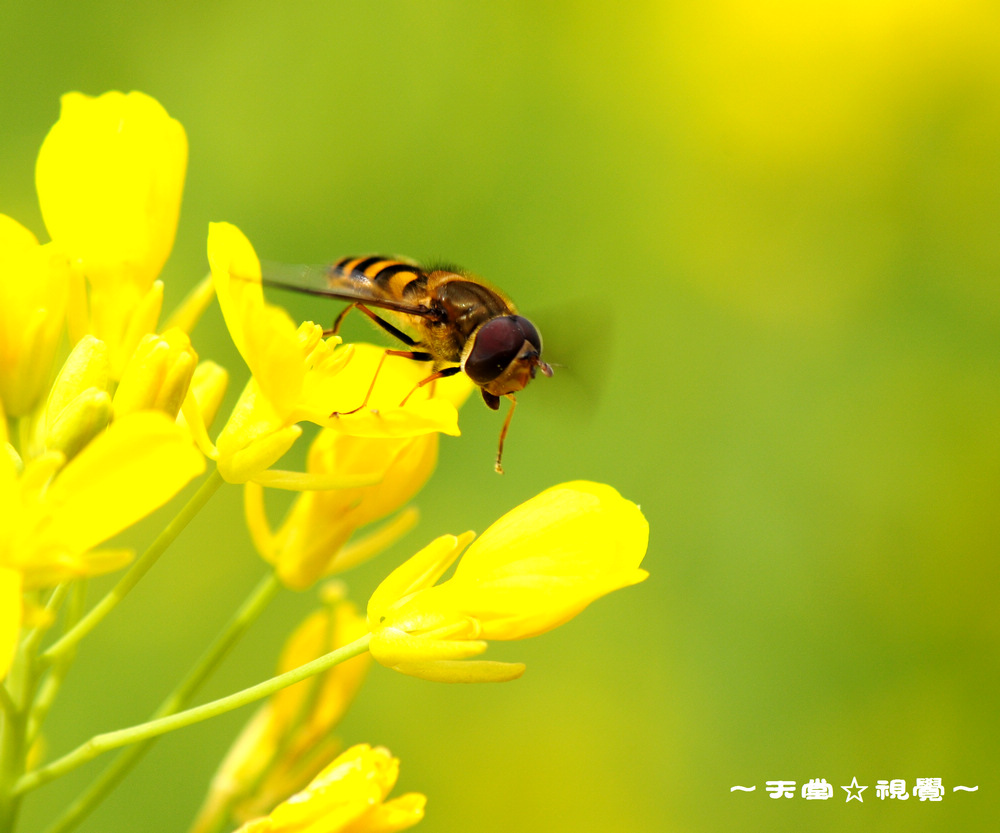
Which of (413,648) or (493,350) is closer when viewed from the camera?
(413,648)

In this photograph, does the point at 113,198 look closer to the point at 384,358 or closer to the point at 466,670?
the point at 384,358

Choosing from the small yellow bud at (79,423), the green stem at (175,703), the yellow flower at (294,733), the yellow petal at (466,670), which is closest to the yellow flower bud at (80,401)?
the small yellow bud at (79,423)

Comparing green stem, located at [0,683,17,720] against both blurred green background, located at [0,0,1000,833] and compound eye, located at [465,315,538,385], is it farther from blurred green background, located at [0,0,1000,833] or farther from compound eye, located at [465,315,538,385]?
blurred green background, located at [0,0,1000,833]

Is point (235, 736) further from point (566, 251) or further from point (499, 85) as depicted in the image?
point (499, 85)

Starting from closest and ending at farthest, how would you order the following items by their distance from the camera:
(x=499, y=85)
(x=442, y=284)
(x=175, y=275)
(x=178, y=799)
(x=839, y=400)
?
(x=442, y=284) < (x=178, y=799) < (x=839, y=400) < (x=175, y=275) < (x=499, y=85)

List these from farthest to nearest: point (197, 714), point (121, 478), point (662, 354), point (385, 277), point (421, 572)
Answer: point (662, 354)
point (385, 277)
point (421, 572)
point (197, 714)
point (121, 478)

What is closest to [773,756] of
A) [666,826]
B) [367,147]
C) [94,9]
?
[666,826]

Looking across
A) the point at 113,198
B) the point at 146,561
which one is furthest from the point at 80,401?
the point at 113,198

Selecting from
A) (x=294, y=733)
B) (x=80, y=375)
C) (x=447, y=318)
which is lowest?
(x=294, y=733)

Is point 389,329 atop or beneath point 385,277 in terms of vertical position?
beneath
